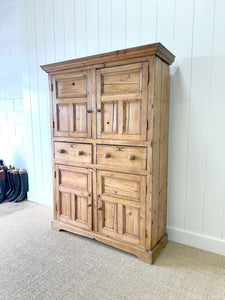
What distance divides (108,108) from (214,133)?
0.93 metres

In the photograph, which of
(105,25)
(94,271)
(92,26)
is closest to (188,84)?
(105,25)

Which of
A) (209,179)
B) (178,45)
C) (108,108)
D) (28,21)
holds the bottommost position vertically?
(209,179)

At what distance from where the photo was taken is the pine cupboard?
1.70 metres

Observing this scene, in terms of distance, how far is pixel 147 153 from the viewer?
1.70m

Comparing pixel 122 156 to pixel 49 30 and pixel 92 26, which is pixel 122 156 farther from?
pixel 49 30

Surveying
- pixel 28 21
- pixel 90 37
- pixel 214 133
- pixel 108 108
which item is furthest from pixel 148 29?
pixel 28 21

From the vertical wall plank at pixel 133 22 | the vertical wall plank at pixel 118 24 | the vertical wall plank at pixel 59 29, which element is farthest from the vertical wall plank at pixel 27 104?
the vertical wall plank at pixel 133 22

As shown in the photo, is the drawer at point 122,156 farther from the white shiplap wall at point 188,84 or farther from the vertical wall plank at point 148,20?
the vertical wall plank at point 148,20

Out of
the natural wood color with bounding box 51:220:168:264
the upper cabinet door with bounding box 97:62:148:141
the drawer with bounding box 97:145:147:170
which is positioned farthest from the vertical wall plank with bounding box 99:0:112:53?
the natural wood color with bounding box 51:220:168:264

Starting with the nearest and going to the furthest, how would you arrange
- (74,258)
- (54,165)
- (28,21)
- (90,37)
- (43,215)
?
(74,258) < (54,165) < (90,37) < (43,215) < (28,21)

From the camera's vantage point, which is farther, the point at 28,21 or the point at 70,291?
the point at 28,21

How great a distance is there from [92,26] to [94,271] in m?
2.44

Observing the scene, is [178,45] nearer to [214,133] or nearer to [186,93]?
[186,93]

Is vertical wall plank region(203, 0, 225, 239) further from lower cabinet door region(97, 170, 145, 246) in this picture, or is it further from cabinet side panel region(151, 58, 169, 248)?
lower cabinet door region(97, 170, 145, 246)
